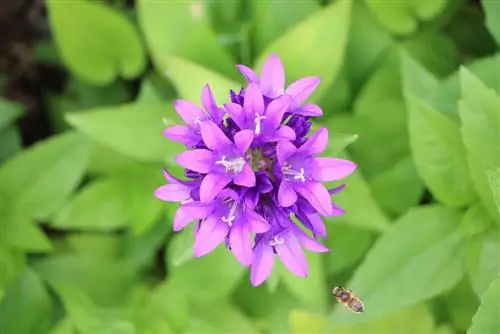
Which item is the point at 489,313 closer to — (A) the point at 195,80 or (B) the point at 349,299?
(B) the point at 349,299

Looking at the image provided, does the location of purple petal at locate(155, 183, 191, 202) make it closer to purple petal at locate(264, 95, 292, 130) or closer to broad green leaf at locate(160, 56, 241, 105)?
purple petal at locate(264, 95, 292, 130)

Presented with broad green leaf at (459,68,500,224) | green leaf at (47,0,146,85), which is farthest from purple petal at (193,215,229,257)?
green leaf at (47,0,146,85)

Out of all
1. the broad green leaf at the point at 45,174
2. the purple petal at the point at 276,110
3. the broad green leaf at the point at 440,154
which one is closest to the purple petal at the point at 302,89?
the purple petal at the point at 276,110

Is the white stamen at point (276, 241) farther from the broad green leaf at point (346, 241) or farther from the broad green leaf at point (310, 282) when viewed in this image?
the broad green leaf at point (346, 241)

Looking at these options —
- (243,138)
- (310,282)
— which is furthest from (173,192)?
(310,282)

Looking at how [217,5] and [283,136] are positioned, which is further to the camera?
[217,5]

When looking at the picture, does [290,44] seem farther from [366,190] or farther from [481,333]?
[481,333]

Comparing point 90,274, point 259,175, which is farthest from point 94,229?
point 259,175
